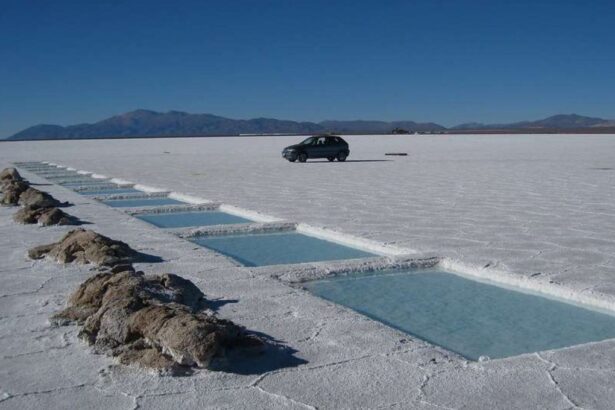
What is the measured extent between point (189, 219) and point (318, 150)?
17547mm

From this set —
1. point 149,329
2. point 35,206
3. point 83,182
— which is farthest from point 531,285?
point 83,182

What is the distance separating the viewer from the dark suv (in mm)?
28328

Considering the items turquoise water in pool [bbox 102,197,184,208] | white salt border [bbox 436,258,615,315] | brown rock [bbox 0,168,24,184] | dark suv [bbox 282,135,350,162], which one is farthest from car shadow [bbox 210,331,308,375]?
dark suv [bbox 282,135,350,162]

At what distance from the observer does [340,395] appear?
12.1 feet

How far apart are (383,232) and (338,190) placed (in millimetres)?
6394

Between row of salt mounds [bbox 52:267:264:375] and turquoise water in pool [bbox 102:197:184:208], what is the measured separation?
902 centimetres

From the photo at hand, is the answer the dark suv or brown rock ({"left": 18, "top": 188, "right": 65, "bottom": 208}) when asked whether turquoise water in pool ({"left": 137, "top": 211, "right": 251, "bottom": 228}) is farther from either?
the dark suv

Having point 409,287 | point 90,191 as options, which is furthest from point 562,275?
point 90,191

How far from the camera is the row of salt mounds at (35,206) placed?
10312 millimetres

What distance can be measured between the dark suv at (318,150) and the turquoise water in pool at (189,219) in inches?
627

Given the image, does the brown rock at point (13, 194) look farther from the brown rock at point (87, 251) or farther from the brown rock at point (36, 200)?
the brown rock at point (87, 251)

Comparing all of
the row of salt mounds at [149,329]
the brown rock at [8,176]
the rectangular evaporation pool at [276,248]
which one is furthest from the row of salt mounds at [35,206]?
A: the row of salt mounds at [149,329]

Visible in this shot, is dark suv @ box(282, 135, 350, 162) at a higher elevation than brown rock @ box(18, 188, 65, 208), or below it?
below

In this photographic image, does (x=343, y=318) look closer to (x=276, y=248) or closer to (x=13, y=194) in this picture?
(x=276, y=248)
